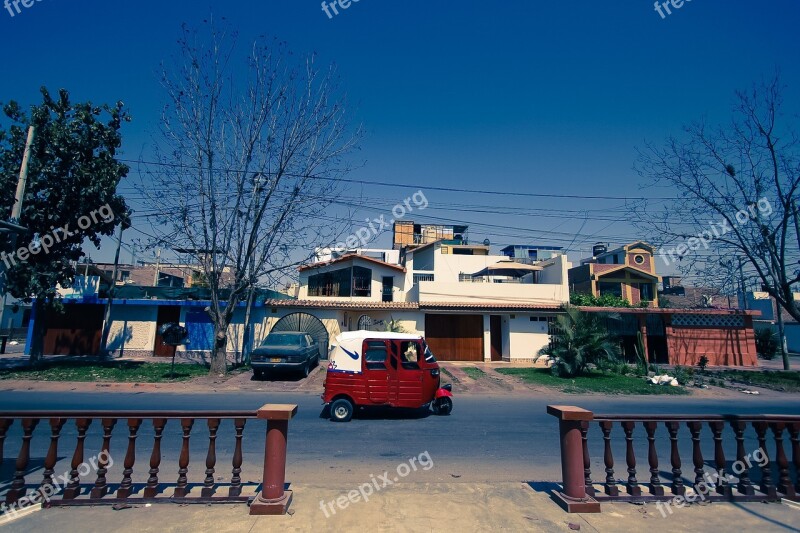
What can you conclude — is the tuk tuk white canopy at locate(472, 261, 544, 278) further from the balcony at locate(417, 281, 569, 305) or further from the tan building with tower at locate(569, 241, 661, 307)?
the tan building with tower at locate(569, 241, 661, 307)

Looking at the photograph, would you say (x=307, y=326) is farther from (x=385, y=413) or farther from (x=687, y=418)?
(x=687, y=418)

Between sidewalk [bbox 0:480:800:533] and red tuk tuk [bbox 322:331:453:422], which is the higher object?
red tuk tuk [bbox 322:331:453:422]

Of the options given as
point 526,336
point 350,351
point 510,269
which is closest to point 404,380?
point 350,351

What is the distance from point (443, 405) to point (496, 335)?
14.3m

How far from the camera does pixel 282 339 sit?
1585cm

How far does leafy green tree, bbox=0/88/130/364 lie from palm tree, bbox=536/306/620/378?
18.9 m

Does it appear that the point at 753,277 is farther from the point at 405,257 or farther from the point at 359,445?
the point at 405,257

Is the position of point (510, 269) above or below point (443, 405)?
above

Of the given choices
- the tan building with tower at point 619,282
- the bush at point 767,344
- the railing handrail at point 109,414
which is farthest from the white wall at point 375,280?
the bush at point 767,344

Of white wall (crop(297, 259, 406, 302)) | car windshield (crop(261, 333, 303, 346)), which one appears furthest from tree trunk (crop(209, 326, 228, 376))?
white wall (crop(297, 259, 406, 302))

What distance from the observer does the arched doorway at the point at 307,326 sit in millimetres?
20797

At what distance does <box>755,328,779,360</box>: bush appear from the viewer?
28.8m

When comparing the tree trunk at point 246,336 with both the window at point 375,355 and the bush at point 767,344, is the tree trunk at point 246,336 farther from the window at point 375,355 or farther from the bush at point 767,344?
the bush at point 767,344

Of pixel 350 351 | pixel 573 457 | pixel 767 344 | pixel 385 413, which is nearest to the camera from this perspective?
pixel 573 457
